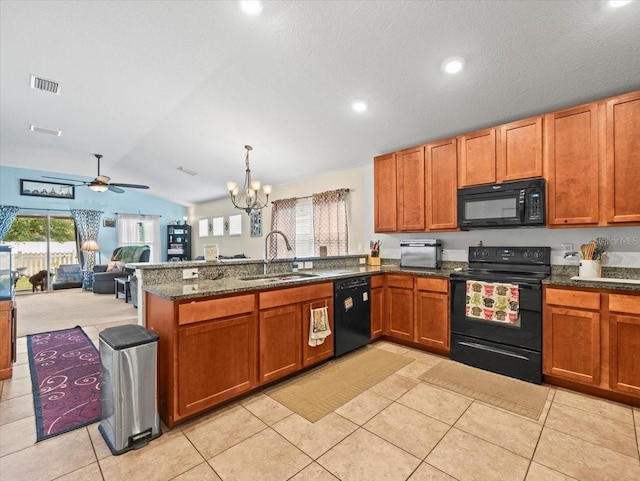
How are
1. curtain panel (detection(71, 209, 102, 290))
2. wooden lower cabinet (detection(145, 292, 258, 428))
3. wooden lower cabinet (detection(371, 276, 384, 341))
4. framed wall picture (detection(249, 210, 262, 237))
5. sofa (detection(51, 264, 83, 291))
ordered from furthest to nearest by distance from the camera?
1. curtain panel (detection(71, 209, 102, 290))
2. sofa (detection(51, 264, 83, 291))
3. framed wall picture (detection(249, 210, 262, 237))
4. wooden lower cabinet (detection(371, 276, 384, 341))
5. wooden lower cabinet (detection(145, 292, 258, 428))

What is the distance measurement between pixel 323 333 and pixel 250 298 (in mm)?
924

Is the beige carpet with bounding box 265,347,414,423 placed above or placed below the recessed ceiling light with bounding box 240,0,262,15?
below

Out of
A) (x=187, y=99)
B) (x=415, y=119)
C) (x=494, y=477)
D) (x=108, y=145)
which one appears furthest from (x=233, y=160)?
(x=494, y=477)

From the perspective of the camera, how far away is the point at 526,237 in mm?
3281

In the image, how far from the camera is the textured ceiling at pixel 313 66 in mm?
2230

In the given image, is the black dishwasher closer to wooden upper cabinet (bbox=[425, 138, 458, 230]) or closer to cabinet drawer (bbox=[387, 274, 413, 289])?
cabinet drawer (bbox=[387, 274, 413, 289])

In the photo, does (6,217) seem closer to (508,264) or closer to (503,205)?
(503,205)

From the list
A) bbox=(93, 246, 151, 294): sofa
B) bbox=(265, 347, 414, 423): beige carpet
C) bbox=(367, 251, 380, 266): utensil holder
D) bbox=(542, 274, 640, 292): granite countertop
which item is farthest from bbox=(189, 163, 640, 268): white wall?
bbox=(93, 246, 151, 294): sofa

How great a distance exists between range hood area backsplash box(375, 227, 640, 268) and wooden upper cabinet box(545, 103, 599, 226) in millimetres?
379

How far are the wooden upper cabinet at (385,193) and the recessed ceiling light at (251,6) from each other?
2.31m

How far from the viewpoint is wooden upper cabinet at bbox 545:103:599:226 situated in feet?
8.66

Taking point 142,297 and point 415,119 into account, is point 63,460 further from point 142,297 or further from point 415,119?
point 415,119

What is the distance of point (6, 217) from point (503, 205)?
10330 mm

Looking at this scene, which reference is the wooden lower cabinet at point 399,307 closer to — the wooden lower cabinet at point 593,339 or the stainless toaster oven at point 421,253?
the stainless toaster oven at point 421,253
